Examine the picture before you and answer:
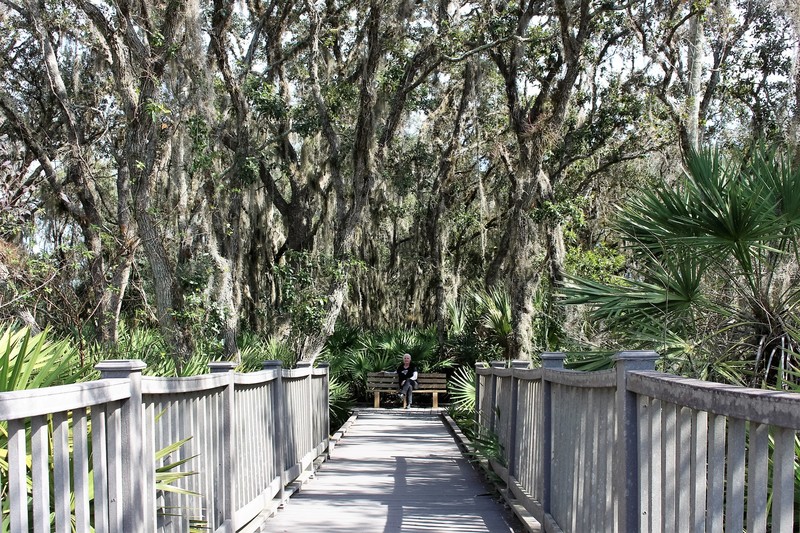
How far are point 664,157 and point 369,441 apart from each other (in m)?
8.10

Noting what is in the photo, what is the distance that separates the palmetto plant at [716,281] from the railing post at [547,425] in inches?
22.5

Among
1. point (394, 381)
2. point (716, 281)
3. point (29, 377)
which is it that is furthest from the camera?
point (394, 381)

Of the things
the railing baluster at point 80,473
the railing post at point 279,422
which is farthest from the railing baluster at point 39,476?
the railing post at point 279,422

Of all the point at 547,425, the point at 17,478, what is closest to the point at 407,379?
the point at 547,425

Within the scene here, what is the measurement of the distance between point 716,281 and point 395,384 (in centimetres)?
1369

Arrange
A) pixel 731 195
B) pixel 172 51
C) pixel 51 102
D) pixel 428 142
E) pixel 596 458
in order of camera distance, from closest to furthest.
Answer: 1. pixel 596 458
2. pixel 731 195
3. pixel 172 51
4. pixel 51 102
5. pixel 428 142

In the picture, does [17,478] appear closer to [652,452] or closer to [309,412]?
[652,452]

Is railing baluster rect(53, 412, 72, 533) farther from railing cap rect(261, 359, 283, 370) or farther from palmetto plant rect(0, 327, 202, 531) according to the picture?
railing cap rect(261, 359, 283, 370)

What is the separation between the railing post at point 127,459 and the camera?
3.77m

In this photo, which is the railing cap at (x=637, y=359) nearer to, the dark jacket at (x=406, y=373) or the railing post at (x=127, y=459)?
the railing post at (x=127, y=459)

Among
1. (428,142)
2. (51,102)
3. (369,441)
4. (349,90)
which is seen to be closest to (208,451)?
(369,441)

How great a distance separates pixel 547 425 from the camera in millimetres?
6191

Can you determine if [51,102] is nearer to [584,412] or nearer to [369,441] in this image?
[369,441]

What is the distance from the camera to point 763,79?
21016 mm
